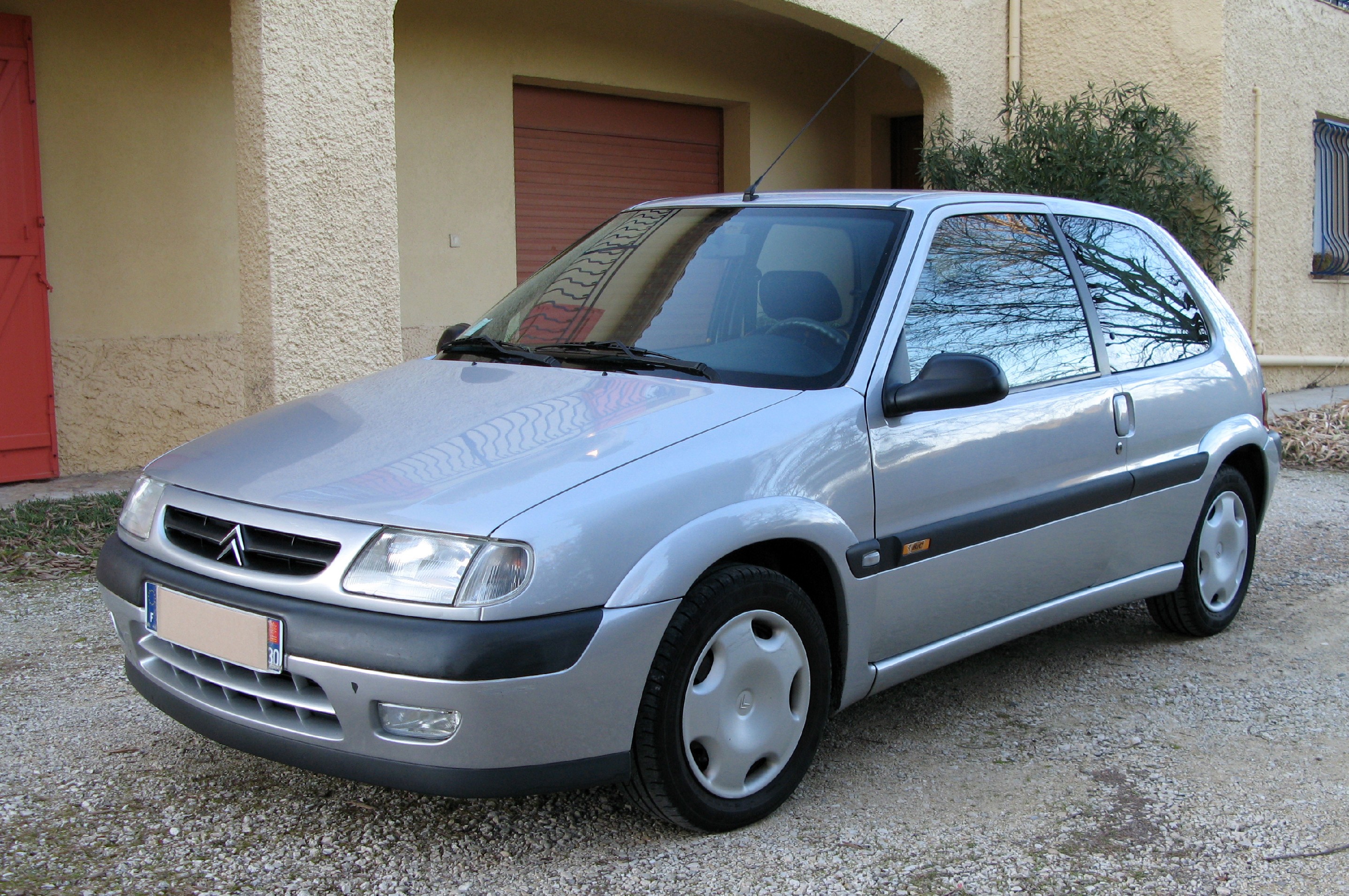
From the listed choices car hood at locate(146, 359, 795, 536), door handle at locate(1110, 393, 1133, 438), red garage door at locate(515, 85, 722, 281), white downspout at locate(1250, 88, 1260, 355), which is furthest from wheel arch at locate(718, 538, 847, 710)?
white downspout at locate(1250, 88, 1260, 355)

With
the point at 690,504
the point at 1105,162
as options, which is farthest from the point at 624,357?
the point at 1105,162

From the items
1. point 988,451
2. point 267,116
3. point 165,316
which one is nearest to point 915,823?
point 988,451

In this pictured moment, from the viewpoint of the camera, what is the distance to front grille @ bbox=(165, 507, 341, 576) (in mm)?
2631

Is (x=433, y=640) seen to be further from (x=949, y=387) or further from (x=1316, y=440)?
(x=1316, y=440)

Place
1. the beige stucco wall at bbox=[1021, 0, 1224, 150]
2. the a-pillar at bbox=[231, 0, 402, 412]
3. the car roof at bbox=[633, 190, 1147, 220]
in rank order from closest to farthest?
the car roof at bbox=[633, 190, 1147, 220]
the a-pillar at bbox=[231, 0, 402, 412]
the beige stucco wall at bbox=[1021, 0, 1224, 150]

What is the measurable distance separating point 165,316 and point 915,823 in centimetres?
638

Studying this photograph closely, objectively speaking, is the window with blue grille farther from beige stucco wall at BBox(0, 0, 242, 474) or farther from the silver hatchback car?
beige stucco wall at BBox(0, 0, 242, 474)

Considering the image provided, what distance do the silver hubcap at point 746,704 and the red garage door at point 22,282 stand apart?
5857mm

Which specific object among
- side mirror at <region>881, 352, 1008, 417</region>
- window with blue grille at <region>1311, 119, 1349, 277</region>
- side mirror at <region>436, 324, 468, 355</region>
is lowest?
side mirror at <region>881, 352, 1008, 417</region>

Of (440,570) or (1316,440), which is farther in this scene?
(1316,440)

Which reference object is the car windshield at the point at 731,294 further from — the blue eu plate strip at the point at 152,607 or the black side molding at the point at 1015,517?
the blue eu plate strip at the point at 152,607

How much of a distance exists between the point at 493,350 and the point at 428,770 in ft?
4.94

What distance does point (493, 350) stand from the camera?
12.2ft

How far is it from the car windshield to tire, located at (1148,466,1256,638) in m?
1.84
